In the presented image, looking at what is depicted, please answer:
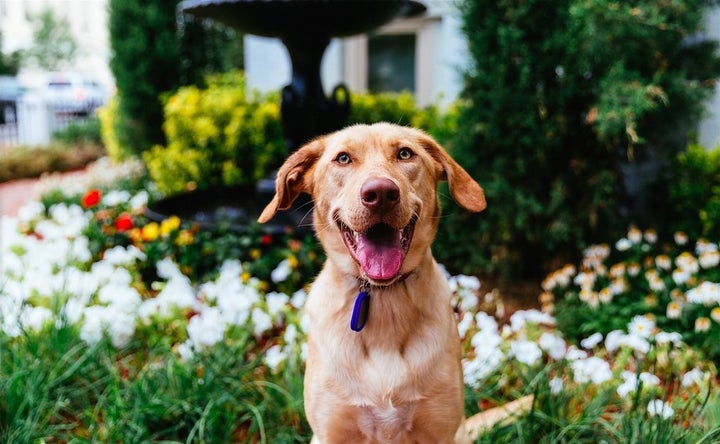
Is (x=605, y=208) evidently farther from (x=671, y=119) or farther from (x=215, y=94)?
(x=215, y=94)

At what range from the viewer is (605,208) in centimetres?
448

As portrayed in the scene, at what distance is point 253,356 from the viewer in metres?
3.50

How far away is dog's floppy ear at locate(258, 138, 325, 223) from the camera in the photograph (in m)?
2.38

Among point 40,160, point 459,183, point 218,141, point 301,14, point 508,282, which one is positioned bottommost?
point 40,160

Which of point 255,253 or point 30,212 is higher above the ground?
point 255,253

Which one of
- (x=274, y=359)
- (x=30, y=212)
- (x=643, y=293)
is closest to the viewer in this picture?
(x=274, y=359)

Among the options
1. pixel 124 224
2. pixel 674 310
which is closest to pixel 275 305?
pixel 124 224

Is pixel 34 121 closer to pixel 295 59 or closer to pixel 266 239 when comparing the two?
pixel 295 59

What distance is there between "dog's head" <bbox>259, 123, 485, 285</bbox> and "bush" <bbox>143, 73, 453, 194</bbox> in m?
5.23

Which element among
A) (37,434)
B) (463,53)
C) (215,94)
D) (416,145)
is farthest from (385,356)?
(215,94)

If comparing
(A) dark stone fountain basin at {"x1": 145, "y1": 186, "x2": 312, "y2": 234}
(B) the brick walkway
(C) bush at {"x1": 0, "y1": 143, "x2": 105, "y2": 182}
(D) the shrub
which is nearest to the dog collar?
(D) the shrub

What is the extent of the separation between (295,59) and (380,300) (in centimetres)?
399

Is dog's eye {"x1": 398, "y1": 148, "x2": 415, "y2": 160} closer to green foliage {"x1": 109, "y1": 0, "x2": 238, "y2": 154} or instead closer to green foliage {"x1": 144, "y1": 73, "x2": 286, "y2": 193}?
green foliage {"x1": 144, "y1": 73, "x2": 286, "y2": 193}

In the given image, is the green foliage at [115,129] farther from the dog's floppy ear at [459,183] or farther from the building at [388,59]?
the dog's floppy ear at [459,183]
